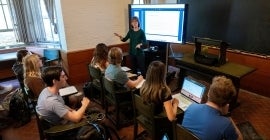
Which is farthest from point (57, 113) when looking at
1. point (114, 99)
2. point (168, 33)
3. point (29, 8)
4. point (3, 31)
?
point (3, 31)

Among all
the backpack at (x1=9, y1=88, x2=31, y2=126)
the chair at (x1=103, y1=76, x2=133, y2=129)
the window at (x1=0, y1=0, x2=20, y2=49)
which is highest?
the window at (x1=0, y1=0, x2=20, y2=49)

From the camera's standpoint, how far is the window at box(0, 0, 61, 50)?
4.95 metres

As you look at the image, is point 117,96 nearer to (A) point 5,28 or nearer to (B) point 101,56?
(B) point 101,56

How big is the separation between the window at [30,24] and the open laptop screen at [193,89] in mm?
3619

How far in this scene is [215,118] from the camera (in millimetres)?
1400

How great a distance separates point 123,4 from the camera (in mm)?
4512

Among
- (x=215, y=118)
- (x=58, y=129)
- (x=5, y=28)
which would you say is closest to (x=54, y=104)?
(x=58, y=129)

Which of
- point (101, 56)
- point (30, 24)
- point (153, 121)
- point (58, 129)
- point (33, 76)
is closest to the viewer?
point (58, 129)

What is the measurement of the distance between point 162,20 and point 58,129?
2.83m

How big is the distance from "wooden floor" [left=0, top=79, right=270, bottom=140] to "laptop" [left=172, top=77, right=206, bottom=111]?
86 cm

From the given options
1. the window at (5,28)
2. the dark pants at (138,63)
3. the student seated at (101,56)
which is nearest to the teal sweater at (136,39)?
the dark pants at (138,63)

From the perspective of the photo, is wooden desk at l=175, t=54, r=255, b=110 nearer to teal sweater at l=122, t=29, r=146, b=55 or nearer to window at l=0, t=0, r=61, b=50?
teal sweater at l=122, t=29, r=146, b=55

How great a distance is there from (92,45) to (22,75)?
1675 millimetres

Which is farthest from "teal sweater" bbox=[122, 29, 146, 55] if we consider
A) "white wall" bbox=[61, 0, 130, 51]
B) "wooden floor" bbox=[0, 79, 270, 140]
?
"wooden floor" bbox=[0, 79, 270, 140]
